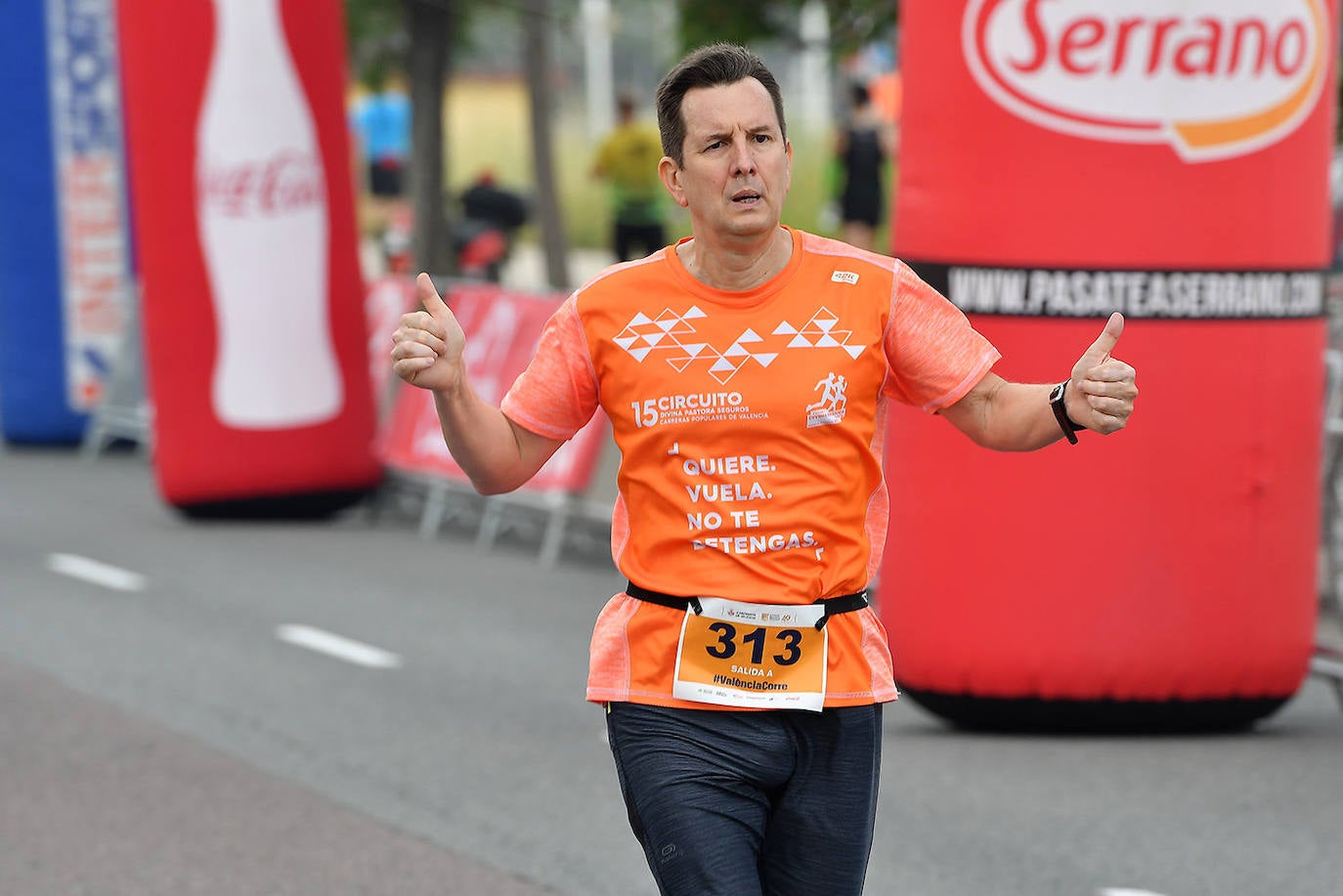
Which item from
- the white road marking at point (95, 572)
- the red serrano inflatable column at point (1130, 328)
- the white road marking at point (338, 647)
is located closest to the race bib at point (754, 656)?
the red serrano inflatable column at point (1130, 328)

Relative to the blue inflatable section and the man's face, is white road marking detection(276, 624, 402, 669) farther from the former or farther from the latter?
the blue inflatable section

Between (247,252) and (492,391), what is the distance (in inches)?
68.2

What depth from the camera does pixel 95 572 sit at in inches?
444

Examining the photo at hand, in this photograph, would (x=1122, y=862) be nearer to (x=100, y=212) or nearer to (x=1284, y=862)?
(x=1284, y=862)

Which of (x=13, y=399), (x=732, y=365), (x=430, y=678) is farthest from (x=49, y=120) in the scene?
(x=732, y=365)

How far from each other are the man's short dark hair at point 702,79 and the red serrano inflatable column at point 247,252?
29.9 ft

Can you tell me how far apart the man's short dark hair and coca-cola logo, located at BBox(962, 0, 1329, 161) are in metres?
3.47

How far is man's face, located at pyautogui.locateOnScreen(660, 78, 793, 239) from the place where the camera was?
3.55 meters

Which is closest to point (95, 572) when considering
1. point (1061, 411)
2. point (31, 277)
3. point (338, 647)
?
point (338, 647)

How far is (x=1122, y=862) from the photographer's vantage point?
19.9ft

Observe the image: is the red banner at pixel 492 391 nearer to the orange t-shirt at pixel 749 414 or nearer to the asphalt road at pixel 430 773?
the asphalt road at pixel 430 773

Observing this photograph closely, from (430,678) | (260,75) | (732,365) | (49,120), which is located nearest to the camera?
(732,365)

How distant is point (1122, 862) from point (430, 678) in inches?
136

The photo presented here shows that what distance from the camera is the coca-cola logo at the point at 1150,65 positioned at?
688 cm
